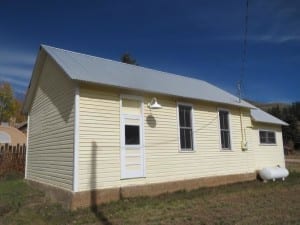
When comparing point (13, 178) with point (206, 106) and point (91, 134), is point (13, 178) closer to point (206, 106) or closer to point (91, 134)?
point (91, 134)

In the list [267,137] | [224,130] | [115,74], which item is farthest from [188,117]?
[267,137]

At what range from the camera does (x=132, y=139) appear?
10.4 meters

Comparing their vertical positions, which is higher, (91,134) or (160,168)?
(91,134)

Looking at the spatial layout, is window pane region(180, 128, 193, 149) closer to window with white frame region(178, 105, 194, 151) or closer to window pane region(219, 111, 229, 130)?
window with white frame region(178, 105, 194, 151)

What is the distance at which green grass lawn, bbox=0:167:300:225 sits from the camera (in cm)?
728

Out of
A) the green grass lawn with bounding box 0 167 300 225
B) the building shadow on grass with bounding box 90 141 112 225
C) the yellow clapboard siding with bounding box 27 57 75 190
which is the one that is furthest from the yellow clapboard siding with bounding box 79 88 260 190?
the green grass lawn with bounding box 0 167 300 225

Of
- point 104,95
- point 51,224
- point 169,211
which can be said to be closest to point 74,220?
point 51,224

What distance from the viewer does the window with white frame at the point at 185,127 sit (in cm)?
1205

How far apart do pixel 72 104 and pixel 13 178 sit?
28.4ft

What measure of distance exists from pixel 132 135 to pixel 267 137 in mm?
10271

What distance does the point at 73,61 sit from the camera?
11.1m

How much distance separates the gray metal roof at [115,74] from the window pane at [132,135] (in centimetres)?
138

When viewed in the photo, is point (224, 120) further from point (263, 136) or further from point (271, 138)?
point (271, 138)

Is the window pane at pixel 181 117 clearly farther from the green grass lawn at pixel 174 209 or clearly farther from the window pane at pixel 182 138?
the green grass lawn at pixel 174 209
